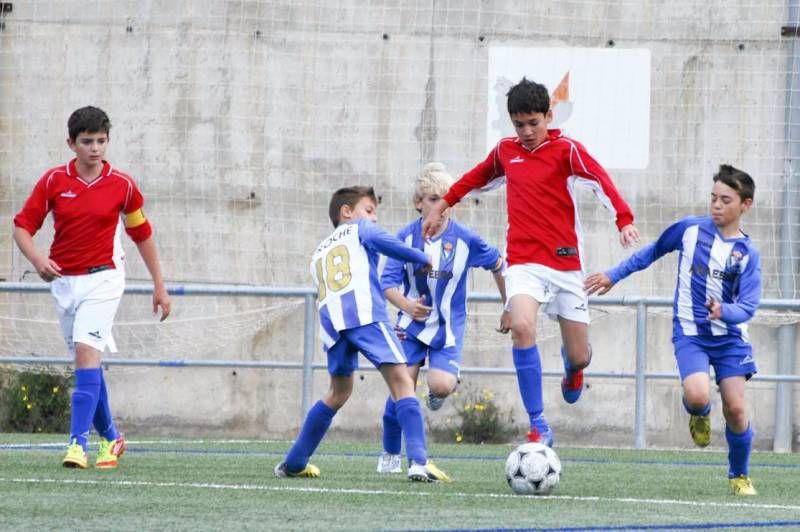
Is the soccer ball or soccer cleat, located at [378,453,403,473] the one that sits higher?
the soccer ball

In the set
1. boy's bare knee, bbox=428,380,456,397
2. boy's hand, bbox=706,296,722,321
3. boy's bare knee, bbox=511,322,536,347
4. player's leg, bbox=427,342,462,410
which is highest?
boy's hand, bbox=706,296,722,321

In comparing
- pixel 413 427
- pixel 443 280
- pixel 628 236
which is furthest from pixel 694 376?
pixel 443 280

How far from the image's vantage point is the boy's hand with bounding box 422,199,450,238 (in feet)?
27.2

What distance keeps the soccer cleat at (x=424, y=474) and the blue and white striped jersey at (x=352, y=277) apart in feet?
2.22

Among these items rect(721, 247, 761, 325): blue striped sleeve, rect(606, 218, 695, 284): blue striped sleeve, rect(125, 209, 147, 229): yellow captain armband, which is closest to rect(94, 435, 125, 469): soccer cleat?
rect(125, 209, 147, 229): yellow captain armband

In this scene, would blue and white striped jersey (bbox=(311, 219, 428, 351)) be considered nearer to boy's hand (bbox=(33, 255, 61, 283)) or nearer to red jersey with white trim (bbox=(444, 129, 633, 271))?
red jersey with white trim (bbox=(444, 129, 633, 271))

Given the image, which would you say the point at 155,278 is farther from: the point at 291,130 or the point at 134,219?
the point at 291,130

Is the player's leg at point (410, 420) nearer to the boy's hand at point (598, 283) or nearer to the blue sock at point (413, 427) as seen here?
the blue sock at point (413, 427)

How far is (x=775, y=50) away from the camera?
42.5ft

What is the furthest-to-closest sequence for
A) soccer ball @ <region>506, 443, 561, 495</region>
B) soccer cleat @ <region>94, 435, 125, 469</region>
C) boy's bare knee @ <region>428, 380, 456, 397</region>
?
boy's bare knee @ <region>428, 380, 456, 397</region> → soccer cleat @ <region>94, 435, 125, 469</region> → soccer ball @ <region>506, 443, 561, 495</region>

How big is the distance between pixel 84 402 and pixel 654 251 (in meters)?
2.84

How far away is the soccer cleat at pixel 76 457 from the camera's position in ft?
26.0

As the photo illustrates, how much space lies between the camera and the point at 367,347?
7.36 meters

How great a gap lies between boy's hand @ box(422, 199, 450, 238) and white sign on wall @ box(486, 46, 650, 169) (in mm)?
4740
